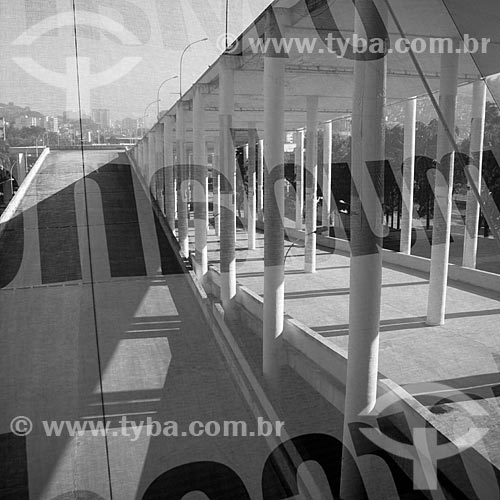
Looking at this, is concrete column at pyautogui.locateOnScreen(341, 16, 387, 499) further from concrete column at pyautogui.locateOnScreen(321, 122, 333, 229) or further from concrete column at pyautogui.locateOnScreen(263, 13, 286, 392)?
concrete column at pyautogui.locateOnScreen(321, 122, 333, 229)

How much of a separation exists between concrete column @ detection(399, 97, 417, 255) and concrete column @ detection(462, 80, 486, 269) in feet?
6.09

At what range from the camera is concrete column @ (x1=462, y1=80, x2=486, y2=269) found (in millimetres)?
6601

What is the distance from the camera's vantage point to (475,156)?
7281 millimetres

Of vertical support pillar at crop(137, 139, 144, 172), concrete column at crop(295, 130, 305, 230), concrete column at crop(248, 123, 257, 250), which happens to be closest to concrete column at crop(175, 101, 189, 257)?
concrete column at crop(248, 123, 257, 250)

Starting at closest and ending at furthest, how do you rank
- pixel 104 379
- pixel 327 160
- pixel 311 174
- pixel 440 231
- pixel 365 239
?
pixel 365 239 < pixel 104 379 < pixel 440 231 < pixel 311 174 < pixel 327 160

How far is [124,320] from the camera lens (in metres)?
6.77

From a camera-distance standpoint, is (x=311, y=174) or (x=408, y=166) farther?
(x=408, y=166)

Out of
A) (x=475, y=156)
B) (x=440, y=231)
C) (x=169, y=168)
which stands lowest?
(x=440, y=231)

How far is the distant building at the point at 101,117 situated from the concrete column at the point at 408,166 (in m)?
6.64

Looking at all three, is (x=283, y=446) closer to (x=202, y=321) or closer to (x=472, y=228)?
(x=202, y=321)

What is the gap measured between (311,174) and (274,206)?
199 inches

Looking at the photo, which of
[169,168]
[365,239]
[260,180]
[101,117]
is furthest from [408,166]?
[260,180]

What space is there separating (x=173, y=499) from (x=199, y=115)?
7.27m

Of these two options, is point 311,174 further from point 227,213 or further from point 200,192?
point 227,213
